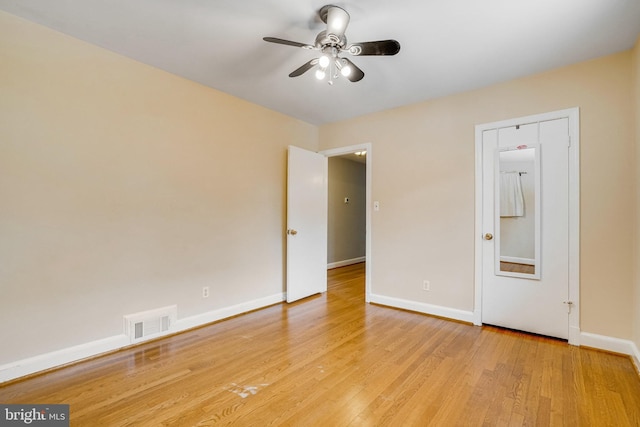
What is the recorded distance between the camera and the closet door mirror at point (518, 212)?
2.84 meters

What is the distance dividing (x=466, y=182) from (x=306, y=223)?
6.82 feet

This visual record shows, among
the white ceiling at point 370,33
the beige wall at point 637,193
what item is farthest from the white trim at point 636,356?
the white ceiling at point 370,33

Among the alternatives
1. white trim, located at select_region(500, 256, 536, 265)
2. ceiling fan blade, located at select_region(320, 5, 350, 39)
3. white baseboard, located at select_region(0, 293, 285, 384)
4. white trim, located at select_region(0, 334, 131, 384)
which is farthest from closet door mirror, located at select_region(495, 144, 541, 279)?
white trim, located at select_region(0, 334, 131, 384)

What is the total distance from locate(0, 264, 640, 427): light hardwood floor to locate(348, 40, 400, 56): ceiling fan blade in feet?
7.46

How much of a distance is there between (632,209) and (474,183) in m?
1.21

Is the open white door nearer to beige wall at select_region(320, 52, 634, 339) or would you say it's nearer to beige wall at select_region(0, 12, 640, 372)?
beige wall at select_region(0, 12, 640, 372)

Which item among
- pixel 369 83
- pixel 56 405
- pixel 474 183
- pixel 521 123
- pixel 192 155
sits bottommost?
pixel 56 405

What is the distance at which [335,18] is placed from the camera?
1955 millimetres

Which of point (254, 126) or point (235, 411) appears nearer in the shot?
point (235, 411)

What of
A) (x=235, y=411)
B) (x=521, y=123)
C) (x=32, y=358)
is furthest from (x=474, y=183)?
(x=32, y=358)

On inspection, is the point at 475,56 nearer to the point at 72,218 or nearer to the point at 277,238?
the point at 277,238

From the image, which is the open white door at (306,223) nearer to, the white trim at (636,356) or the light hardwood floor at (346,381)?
the light hardwood floor at (346,381)

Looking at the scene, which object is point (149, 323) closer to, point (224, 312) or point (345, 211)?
point (224, 312)

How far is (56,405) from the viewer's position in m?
1.79
